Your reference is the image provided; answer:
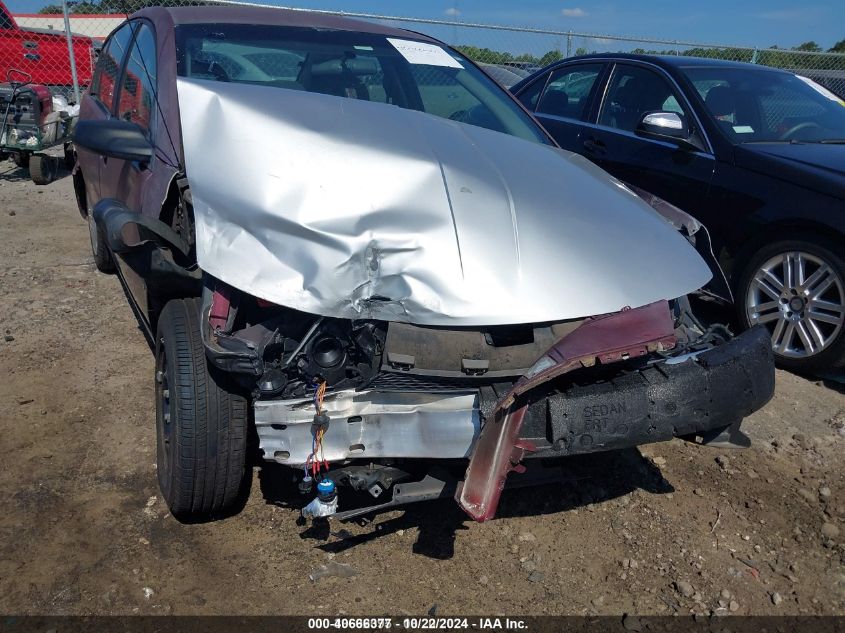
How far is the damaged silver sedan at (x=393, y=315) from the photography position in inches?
87.8

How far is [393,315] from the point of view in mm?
2230

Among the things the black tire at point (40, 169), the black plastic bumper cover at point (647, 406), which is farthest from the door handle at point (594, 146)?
the black tire at point (40, 169)

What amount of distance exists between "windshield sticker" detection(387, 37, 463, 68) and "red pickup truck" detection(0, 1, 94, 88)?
9.04 meters

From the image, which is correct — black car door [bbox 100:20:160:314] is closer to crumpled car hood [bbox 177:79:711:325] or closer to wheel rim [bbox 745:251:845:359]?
crumpled car hood [bbox 177:79:711:325]

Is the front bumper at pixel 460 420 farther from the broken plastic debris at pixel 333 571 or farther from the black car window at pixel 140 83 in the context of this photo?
the black car window at pixel 140 83

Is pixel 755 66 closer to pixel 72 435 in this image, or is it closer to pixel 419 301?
pixel 419 301

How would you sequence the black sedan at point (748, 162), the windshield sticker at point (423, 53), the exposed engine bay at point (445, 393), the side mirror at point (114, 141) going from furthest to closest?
1. the black sedan at point (748, 162)
2. the windshield sticker at point (423, 53)
3. the side mirror at point (114, 141)
4. the exposed engine bay at point (445, 393)

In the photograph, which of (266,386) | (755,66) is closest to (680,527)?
(266,386)

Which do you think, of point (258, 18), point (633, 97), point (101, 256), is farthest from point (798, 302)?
point (101, 256)

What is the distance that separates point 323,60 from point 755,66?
3527 mm

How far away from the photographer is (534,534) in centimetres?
283

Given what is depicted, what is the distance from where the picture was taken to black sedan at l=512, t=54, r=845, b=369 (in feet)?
13.2

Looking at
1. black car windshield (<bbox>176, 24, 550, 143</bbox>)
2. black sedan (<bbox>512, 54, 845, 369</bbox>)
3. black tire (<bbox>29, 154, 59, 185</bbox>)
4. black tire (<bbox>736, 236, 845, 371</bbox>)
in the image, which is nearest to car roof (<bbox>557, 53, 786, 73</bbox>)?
black sedan (<bbox>512, 54, 845, 369</bbox>)

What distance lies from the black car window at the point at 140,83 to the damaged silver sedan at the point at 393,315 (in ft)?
1.57
